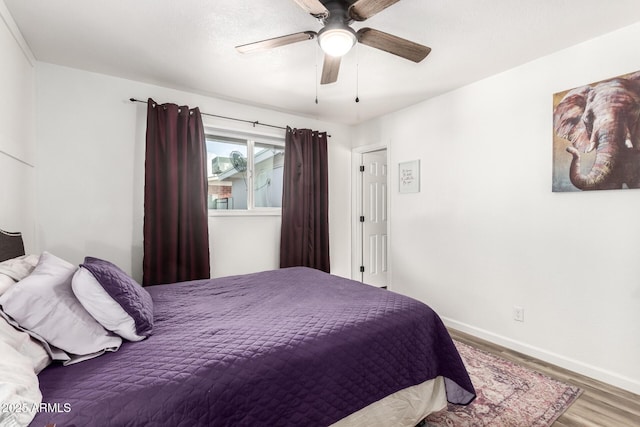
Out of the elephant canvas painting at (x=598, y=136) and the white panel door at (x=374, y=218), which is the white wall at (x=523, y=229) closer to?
the elephant canvas painting at (x=598, y=136)

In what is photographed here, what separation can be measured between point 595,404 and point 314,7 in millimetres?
2900

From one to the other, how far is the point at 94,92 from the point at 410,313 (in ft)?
10.6

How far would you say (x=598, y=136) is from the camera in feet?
7.14

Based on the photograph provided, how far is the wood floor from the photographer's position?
1756 mm

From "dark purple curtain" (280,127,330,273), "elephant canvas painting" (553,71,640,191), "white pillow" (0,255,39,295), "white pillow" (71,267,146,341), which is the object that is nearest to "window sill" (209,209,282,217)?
"dark purple curtain" (280,127,330,273)

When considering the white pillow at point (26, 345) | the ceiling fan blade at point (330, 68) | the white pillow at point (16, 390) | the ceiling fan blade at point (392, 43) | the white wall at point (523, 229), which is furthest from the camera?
the white wall at point (523, 229)

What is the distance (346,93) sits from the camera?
3.27 meters

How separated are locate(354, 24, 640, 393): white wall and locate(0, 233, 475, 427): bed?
1.29m

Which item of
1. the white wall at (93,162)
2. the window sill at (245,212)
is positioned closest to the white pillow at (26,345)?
the white wall at (93,162)

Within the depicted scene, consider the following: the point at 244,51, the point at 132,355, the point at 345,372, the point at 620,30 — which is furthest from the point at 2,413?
the point at 620,30

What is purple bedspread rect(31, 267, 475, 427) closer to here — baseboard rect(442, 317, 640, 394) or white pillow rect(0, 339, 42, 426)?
white pillow rect(0, 339, 42, 426)

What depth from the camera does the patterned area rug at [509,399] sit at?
5.76ft

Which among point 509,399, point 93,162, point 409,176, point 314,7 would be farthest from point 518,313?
point 93,162

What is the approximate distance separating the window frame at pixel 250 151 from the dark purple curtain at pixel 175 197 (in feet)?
0.93
